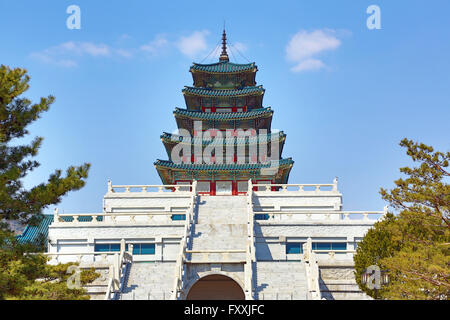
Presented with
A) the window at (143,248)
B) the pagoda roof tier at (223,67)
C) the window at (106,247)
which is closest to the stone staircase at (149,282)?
the window at (143,248)

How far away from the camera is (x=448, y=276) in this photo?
16016mm

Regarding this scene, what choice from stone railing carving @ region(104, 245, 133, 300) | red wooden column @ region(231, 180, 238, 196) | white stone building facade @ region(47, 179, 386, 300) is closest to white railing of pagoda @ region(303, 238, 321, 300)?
white stone building facade @ region(47, 179, 386, 300)

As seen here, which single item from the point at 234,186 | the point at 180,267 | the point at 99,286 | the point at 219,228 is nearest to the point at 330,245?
the point at 219,228

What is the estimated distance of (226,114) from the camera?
4188 centimetres

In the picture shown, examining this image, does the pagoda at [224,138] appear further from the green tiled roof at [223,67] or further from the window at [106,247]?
the window at [106,247]

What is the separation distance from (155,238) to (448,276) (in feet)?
57.5

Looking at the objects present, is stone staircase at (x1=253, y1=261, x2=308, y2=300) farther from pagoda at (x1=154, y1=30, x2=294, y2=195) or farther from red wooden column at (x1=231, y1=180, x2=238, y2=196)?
pagoda at (x1=154, y1=30, x2=294, y2=195)

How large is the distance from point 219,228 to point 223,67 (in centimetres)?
1991

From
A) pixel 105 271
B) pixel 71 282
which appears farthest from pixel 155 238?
pixel 71 282

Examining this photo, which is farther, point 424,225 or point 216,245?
point 216,245

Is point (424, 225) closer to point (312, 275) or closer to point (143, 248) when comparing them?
point (312, 275)
